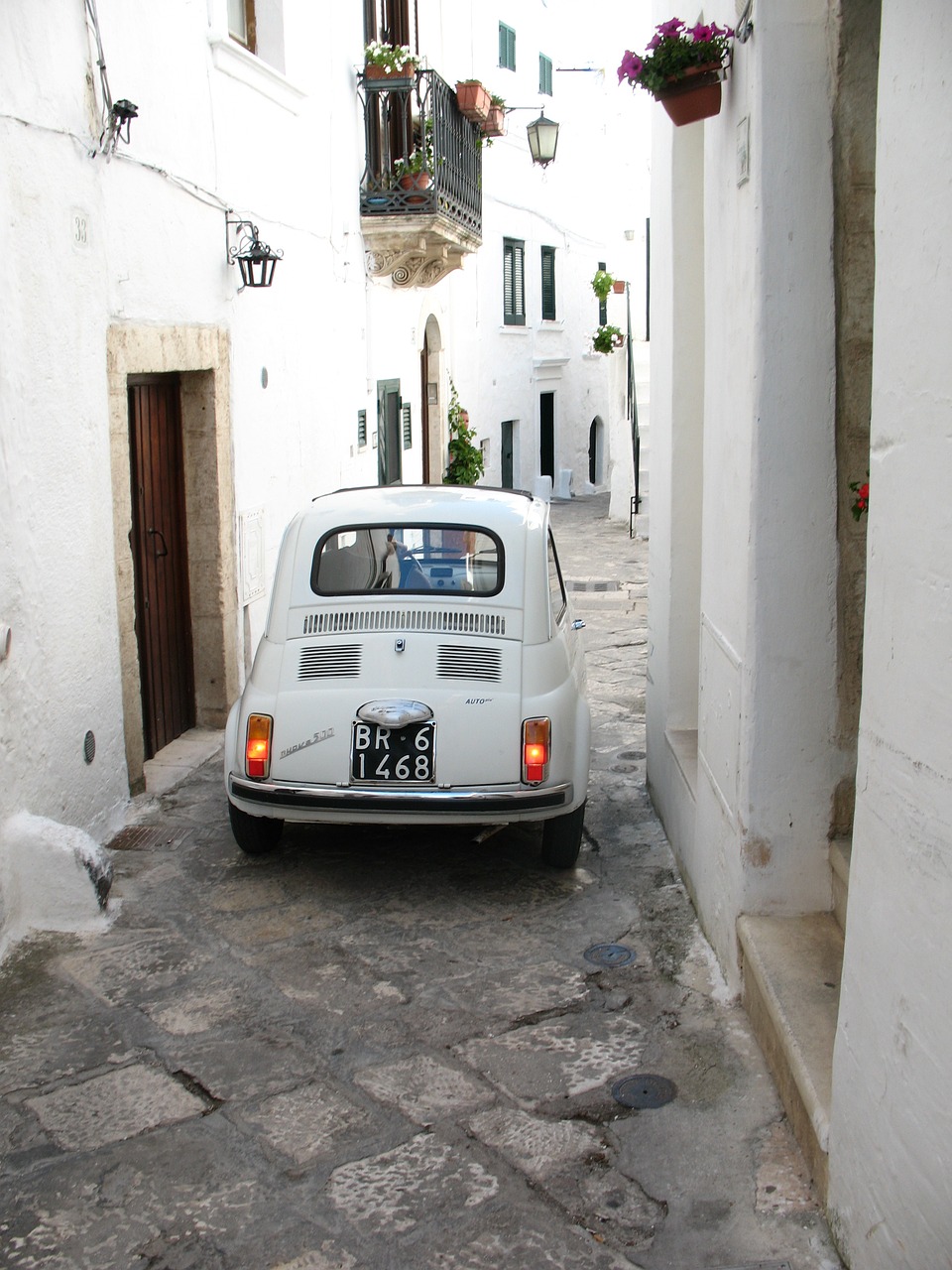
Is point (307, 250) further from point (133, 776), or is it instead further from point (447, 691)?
point (447, 691)

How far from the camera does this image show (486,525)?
6.23m

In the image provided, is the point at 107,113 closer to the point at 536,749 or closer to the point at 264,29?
the point at 536,749

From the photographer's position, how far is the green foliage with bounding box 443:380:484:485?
17.8 m

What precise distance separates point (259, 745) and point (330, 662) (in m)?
0.46

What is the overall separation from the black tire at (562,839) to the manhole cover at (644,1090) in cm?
180

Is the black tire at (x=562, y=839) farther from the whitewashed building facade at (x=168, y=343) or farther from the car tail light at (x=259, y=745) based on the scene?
the whitewashed building facade at (x=168, y=343)

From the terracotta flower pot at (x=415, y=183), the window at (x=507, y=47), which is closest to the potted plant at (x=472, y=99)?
the terracotta flower pot at (x=415, y=183)

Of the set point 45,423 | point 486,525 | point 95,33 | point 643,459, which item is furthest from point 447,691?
point 643,459

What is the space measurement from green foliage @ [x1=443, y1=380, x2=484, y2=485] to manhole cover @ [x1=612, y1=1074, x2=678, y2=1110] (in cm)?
1370

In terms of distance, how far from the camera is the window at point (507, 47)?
76.6 ft

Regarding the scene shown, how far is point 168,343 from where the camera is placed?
24.7ft

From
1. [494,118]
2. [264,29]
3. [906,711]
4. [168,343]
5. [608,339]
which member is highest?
[494,118]

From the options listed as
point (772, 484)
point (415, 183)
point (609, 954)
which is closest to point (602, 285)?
point (415, 183)

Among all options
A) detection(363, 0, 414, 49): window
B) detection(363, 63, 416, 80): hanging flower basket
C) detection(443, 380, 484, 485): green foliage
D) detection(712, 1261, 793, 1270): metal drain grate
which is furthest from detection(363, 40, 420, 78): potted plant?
detection(712, 1261, 793, 1270): metal drain grate
